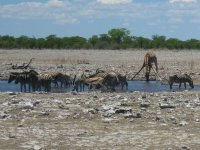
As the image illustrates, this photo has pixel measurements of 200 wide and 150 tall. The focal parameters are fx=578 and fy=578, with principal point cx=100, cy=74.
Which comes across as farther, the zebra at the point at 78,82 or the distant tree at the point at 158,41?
the distant tree at the point at 158,41

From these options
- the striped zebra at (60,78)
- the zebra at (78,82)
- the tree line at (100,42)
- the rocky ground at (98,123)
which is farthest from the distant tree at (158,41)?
the rocky ground at (98,123)

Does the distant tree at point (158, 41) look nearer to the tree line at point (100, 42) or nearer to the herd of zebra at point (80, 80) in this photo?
the tree line at point (100, 42)

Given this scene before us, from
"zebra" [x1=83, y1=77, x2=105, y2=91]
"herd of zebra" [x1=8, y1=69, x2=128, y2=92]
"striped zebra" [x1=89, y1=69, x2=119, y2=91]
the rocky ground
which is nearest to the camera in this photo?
the rocky ground

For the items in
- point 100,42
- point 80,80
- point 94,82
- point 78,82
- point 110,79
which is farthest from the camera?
point 100,42

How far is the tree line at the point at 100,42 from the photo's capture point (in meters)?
78.2

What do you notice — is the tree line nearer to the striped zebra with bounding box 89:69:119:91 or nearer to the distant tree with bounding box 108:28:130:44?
the distant tree with bounding box 108:28:130:44

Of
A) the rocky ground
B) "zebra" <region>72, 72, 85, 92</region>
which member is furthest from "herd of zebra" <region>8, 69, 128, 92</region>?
the rocky ground

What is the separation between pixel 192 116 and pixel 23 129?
165 inches

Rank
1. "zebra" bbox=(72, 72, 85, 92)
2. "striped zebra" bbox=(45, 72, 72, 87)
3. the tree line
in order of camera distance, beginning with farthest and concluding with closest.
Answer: the tree line
"striped zebra" bbox=(45, 72, 72, 87)
"zebra" bbox=(72, 72, 85, 92)

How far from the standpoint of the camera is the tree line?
3078 inches

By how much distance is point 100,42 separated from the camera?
82.4 metres

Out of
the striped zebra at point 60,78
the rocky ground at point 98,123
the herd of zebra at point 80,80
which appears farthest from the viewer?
the striped zebra at point 60,78

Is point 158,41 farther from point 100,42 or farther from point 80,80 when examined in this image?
point 80,80

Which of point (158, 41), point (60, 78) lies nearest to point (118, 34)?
point (158, 41)
